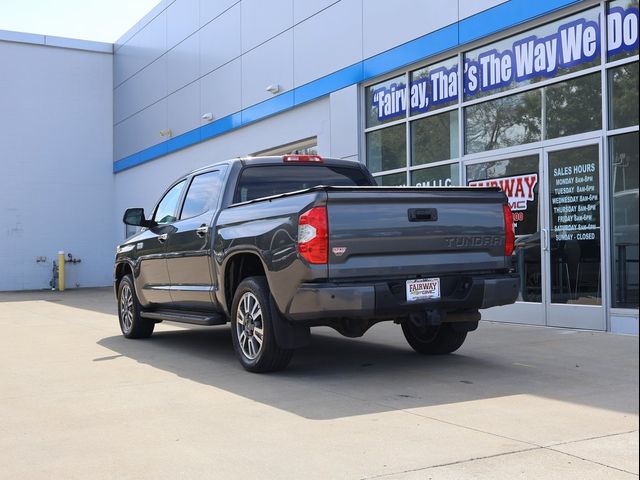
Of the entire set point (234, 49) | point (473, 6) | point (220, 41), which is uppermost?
point (220, 41)

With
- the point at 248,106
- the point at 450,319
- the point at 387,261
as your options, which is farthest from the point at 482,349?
the point at 248,106

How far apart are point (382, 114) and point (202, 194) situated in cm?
628

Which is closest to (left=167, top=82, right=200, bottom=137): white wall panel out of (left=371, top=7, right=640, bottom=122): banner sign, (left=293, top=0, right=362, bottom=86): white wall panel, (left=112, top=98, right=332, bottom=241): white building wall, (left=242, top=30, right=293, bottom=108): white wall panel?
(left=112, top=98, right=332, bottom=241): white building wall

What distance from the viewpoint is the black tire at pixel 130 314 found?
30.7ft

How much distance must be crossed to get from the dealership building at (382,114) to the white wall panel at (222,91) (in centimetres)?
6

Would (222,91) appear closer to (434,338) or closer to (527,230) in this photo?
(527,230)

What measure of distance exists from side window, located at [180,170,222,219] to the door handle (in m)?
0.23

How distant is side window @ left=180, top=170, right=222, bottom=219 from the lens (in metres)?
7.68

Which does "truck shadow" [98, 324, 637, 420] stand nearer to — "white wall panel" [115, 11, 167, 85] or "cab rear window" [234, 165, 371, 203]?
"cab rear window" [234, 165, 371, 203]

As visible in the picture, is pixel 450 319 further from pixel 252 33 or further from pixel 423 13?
pixel 252 33

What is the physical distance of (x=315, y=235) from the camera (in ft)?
19.2

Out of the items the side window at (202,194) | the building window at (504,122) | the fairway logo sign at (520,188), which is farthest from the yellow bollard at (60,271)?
the side window at (202,194)

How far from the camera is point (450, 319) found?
22.2ft

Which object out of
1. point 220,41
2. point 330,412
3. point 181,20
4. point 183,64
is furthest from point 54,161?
point 330,412
